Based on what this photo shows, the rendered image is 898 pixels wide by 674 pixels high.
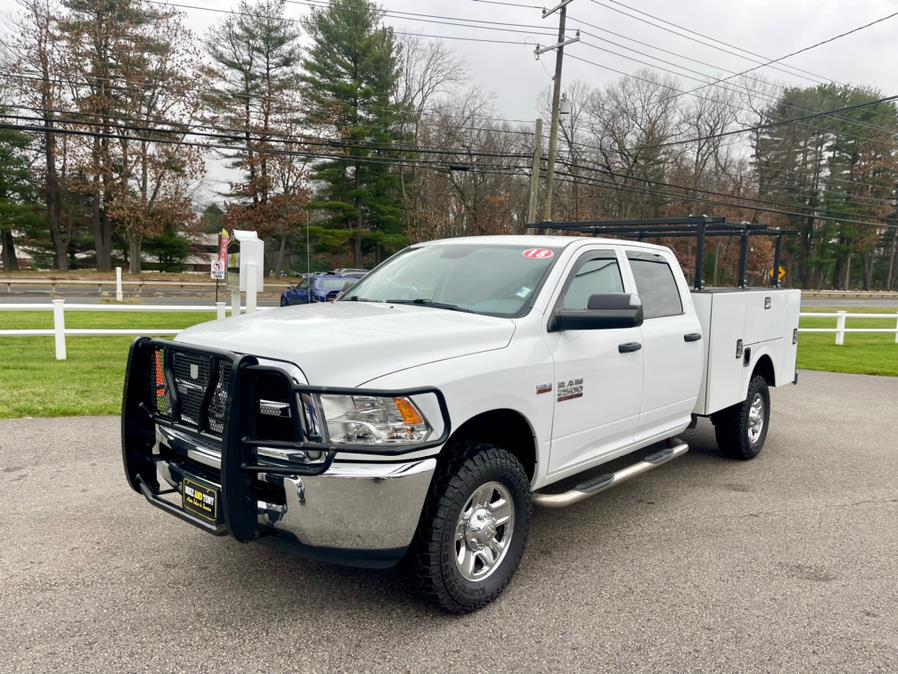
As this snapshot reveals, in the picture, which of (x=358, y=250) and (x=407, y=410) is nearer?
(x=407, y=410)

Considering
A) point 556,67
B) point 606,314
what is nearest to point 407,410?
point 606,314

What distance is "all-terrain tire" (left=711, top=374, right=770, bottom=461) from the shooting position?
19.4ft

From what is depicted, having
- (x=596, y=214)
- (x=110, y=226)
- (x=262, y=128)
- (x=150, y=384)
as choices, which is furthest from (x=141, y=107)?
(x=150, y=384)

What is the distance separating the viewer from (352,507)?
269 cm

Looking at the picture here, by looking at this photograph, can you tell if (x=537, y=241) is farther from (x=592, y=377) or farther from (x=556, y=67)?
(x=556, y=67)

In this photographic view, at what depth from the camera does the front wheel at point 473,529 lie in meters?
2.96

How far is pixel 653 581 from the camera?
11.8ft

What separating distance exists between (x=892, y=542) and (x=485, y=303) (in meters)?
3.09

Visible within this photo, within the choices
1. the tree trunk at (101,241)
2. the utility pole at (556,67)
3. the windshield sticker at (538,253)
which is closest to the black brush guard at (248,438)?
the windshield sticker at (538,253)

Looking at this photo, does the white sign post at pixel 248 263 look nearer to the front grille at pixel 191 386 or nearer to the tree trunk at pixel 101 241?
the front grille at pixel 191 386

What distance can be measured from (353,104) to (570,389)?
3679 centimetres

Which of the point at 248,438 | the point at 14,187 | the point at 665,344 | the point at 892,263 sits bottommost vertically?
the point at 248,438

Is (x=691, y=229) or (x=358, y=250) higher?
(x=358, y=250)

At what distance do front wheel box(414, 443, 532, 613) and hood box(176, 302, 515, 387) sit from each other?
534 millimetres
